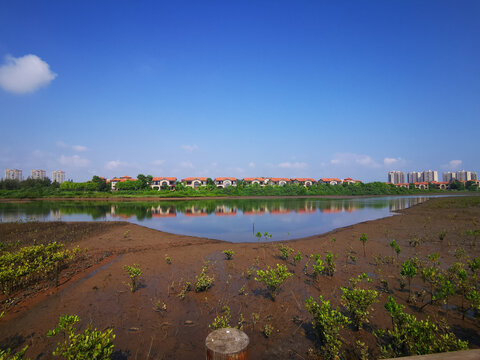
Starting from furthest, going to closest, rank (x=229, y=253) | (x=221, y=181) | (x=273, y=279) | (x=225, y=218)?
(x=221, y=181) < (x=225, y=218) < (x=229, y=253) < (x=273, y=279)

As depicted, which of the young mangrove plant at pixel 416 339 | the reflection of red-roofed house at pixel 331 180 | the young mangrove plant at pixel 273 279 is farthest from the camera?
the reflection of red-roofed house at pixel 331 180

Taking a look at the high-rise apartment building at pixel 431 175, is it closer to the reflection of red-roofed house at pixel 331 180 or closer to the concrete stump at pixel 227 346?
the reflection of red-roofed house at pixel 331 180

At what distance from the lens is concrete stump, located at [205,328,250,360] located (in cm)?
263

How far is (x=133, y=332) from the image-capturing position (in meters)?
5.17

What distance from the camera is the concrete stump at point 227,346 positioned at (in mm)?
2625

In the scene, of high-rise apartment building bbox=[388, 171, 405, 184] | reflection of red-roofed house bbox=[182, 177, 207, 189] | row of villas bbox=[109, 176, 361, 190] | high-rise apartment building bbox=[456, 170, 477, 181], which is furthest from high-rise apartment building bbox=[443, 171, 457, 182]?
reflection of red-roofed house bbox=[182, 177, 207, 189]

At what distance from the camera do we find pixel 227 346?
2.70 m

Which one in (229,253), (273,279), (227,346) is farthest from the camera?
(229,253)

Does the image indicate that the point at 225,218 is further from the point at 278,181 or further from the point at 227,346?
the point at 278,181

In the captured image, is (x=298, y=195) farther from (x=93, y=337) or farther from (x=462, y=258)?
(x=93, y=337)

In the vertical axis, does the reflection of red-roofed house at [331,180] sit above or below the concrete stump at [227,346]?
above

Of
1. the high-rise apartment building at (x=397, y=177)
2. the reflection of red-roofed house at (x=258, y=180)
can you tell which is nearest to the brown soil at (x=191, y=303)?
the reflection of red-roofed house at (x=258, y=180)

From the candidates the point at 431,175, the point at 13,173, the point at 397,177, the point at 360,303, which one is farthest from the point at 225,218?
the point at 431,175

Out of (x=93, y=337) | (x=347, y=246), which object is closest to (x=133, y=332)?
(x=93, y=337)
